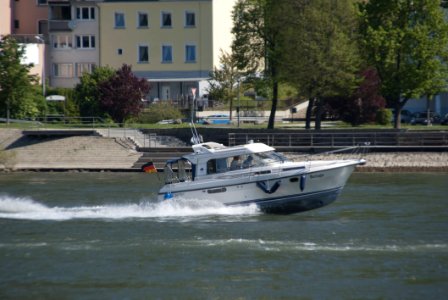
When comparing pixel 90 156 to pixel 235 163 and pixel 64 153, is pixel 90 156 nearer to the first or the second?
pixel 64 153

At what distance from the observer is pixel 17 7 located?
80.8m

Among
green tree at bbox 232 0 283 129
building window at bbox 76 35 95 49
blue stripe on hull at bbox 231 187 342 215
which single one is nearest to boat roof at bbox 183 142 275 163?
blue stripe on hull at bbox 231 187 342 215

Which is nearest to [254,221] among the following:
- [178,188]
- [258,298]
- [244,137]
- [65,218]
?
[178,188]

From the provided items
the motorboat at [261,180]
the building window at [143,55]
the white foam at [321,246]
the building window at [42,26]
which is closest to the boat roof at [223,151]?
the motorboat at [261,180]

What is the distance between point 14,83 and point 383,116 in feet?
73.8

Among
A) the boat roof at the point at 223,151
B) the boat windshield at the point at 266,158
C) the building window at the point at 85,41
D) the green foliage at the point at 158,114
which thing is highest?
the building window at the point at 85,41

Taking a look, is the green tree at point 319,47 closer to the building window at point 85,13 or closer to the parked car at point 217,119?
the parked car at point 217,119

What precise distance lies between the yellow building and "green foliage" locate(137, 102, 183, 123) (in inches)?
355

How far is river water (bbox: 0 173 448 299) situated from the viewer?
23891mm

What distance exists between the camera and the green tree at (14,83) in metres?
62.1

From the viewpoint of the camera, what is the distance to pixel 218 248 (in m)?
28.0

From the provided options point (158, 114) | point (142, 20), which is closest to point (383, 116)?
point (158, 114)

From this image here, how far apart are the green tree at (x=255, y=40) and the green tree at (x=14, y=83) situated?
13.3 m

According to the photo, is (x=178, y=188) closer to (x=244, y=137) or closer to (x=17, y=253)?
(x=17, y=253)
